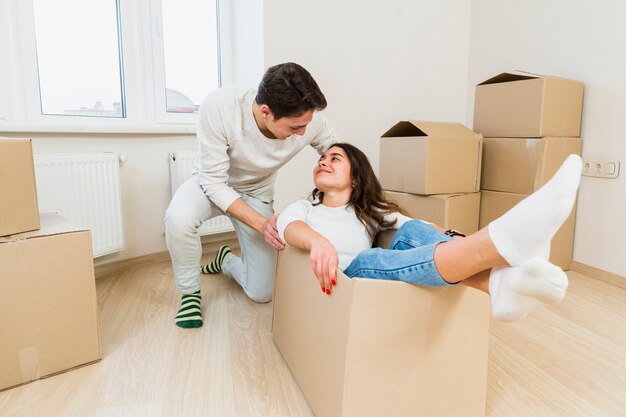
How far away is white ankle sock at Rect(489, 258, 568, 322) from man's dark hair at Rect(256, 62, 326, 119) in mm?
653

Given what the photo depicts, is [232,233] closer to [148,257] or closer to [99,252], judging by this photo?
[148,257]

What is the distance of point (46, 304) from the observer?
1.04m

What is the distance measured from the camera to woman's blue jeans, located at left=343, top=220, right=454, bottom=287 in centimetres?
76

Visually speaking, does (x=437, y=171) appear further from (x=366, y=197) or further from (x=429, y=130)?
(x=366, y=197)

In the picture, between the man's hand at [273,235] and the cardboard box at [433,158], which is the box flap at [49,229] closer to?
the man's hand at [273,235]

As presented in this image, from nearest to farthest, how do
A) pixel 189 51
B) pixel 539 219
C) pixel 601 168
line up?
pixel 539 219 < pixel 601 168 < pixel 189 51

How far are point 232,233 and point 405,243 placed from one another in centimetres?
148

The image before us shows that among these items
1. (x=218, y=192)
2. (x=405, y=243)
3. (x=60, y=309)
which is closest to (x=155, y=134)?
(x=218, y=192)

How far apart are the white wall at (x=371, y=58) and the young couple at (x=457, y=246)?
1.04m

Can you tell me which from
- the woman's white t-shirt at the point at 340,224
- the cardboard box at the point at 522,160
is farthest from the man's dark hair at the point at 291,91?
the cardboard box at the point at 522,160

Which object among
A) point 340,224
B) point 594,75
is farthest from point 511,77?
point 340,224

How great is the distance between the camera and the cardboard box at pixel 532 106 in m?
1.77

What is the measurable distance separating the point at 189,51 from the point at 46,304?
1.55 meters

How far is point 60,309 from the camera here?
41.6 inches
